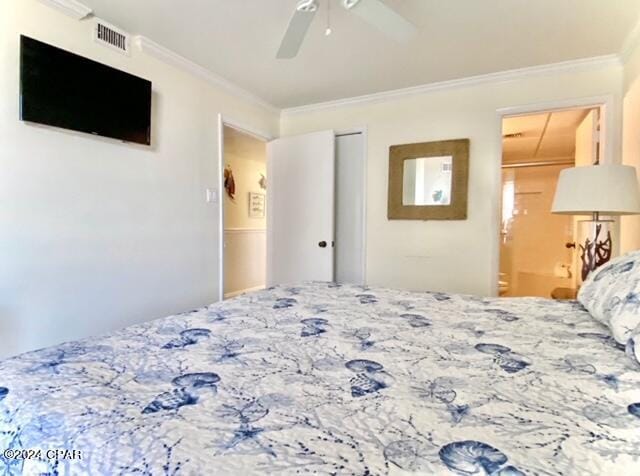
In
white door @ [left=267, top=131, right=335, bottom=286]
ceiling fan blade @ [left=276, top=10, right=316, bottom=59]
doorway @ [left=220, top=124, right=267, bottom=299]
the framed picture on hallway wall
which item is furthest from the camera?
the framed picture on hallway wall

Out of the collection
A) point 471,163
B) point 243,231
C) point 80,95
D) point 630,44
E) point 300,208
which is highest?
point 630,44

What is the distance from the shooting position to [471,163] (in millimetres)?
3188

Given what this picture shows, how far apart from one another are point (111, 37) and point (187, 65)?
60 cm

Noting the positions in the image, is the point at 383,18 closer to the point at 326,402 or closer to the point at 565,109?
the point at 326,402

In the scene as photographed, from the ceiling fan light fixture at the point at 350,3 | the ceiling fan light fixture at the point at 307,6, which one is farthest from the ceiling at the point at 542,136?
the ceiling fan light fixture at the point at 307,6

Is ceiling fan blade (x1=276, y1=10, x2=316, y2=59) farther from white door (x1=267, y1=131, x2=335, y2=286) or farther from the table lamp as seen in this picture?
the table lamp

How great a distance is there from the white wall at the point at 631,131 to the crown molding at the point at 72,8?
11.1 ft

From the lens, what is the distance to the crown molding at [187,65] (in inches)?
100

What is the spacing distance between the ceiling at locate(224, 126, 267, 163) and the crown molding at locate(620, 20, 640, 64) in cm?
339

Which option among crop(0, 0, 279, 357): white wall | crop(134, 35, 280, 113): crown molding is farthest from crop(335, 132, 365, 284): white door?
crop(0, 0, 279, 357): white wall

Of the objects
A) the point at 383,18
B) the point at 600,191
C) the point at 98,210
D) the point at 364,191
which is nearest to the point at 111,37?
the point at 98,210

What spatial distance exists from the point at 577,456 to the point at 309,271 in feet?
10.4

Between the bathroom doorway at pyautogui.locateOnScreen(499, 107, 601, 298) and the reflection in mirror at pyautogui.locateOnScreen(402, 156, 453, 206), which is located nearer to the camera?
the reflection in mirror at pyautogui.locateOnScreen(402, 156, 453, 206)

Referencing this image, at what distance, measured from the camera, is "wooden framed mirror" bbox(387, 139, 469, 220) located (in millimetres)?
3211
